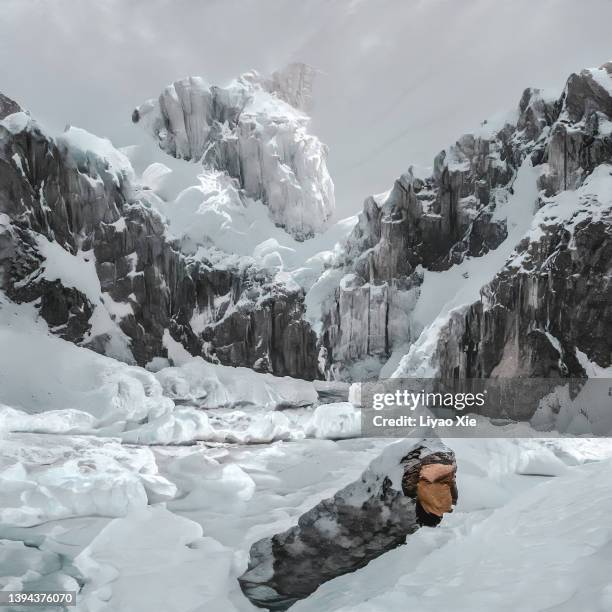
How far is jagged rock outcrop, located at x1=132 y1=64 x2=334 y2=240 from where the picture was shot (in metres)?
77.5

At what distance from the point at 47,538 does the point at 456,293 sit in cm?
3784

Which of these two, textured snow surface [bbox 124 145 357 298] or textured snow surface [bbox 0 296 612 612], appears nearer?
textured snow surface [bbox 0 296 612 612]

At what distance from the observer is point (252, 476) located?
2247 centimetres

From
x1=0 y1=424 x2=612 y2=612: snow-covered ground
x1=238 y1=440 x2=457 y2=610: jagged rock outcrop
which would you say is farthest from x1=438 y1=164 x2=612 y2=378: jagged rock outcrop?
x1=238 y1=440 x2=457 y2=610: jagged rock outcrop

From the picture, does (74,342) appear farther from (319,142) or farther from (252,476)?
(319,142)

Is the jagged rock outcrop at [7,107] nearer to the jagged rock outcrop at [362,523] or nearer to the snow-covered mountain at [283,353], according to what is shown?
the snow-covered mountain at [283,353]

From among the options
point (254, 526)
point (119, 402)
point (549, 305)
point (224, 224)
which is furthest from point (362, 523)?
point (224, 224)

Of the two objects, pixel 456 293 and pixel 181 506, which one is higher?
pixel 456 293

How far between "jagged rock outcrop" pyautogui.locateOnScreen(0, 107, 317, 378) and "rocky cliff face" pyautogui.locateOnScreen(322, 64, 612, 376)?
8944 mm

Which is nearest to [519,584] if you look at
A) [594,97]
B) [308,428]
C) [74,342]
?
[308,428]

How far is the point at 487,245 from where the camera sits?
4516cm

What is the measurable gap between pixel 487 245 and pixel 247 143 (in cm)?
4559

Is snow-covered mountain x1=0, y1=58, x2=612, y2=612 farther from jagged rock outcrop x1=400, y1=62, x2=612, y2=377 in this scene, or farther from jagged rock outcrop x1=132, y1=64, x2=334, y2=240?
jagged rock outcrop x1=132, y1=64, x2=334, y2=240

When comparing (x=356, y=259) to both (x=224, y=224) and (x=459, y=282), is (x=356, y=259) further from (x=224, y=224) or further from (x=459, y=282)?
(x=224, y=224)
